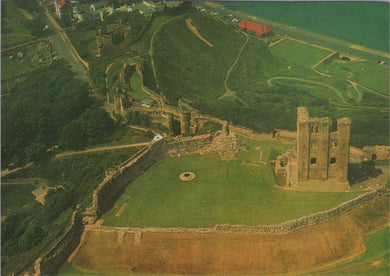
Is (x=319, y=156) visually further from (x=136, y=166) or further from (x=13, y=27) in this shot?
(x=13, y=27)

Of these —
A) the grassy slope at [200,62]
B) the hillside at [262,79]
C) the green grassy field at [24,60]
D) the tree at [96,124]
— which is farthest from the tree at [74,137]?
the green grassy field at [24,60]

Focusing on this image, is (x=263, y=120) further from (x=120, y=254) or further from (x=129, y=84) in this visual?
(x=120, y=254)

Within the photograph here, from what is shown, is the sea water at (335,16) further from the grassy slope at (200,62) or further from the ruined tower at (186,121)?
the ruined tower at (186,121)

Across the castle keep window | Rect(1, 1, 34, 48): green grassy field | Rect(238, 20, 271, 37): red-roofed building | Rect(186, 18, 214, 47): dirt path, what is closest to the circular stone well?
the castle keep window

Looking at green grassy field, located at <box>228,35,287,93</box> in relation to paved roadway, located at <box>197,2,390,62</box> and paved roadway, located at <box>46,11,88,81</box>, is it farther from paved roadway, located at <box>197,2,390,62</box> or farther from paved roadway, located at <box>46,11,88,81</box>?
paved roadway, located at <box>46,11,88,81</box>

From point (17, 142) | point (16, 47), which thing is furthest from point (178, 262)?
point (16, 47)

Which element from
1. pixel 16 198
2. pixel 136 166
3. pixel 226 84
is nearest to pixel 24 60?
pixel 16 198
